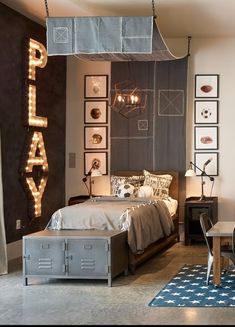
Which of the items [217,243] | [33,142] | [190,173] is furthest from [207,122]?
[217,243]

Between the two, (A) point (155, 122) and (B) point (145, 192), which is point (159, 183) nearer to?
(B) point (145, 192)

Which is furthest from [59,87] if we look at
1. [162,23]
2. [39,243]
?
[39,243]

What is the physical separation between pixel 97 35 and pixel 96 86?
3.32m

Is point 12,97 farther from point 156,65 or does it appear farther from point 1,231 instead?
point 156,65

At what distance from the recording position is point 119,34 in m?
6.03

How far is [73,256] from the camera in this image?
582cm

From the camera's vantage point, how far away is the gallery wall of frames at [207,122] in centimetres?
904

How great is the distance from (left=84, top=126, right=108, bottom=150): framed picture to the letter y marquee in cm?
121

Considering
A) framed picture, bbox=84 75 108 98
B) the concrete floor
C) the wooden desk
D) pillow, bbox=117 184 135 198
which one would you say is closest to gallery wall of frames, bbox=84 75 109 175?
framed picture, bbox=84 75 108 98

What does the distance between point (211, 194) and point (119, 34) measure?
3818 millimetres

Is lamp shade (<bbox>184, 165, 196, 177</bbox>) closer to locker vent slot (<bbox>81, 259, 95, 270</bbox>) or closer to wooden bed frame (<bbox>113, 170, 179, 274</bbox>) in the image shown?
wooden bed frame (<bbox>113, 170, 179, 274</bbox>)

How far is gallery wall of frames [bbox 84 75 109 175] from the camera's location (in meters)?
9.33

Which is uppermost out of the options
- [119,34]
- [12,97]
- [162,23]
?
[162,23]

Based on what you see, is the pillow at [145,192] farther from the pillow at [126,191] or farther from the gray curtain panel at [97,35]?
the gray curtain panel at [97,35]
